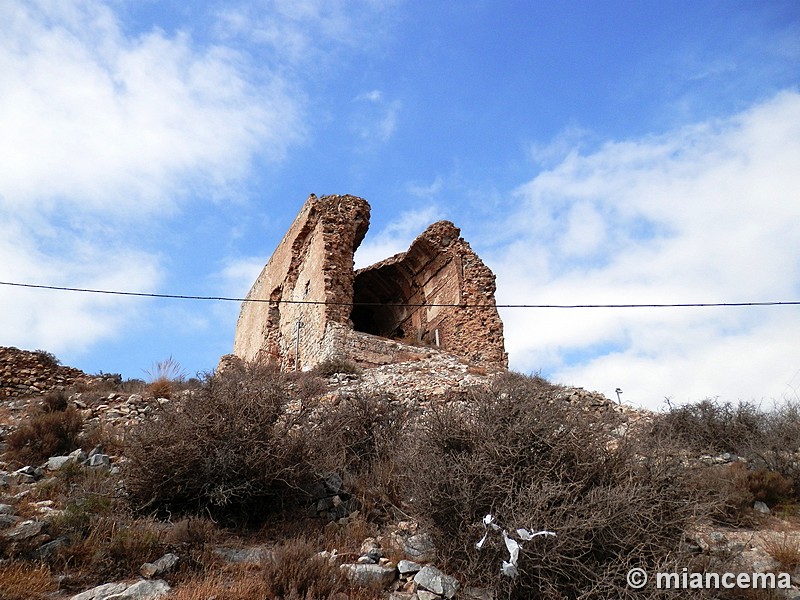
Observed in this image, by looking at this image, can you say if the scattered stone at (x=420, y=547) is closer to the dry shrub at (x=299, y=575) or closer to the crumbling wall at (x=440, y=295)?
the dry shrub at (x=299, y=575)

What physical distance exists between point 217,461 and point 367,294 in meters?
15.6

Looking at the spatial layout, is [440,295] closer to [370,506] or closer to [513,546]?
[370,506]

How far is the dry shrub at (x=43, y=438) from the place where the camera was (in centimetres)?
646

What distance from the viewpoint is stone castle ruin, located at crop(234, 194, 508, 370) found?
44.2 feet

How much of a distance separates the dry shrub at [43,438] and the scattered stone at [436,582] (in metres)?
5.02

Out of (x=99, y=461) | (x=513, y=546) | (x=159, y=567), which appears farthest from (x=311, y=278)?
(x=513, y=546)

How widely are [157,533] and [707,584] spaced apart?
13.8 feet

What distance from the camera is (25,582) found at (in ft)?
11.8

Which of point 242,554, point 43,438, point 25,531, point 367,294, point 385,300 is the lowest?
point 242,554

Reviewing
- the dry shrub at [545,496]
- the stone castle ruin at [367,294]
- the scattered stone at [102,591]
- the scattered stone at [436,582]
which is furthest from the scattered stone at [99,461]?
the stone castle ruin at [367,294]

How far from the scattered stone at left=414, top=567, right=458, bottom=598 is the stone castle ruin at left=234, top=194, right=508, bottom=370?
8.48 meters

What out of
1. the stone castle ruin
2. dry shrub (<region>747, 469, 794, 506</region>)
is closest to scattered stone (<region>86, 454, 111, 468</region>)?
the stone castle ruin

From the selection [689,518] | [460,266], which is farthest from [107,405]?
[460,266]

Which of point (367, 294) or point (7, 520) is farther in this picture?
point (367, 294)
